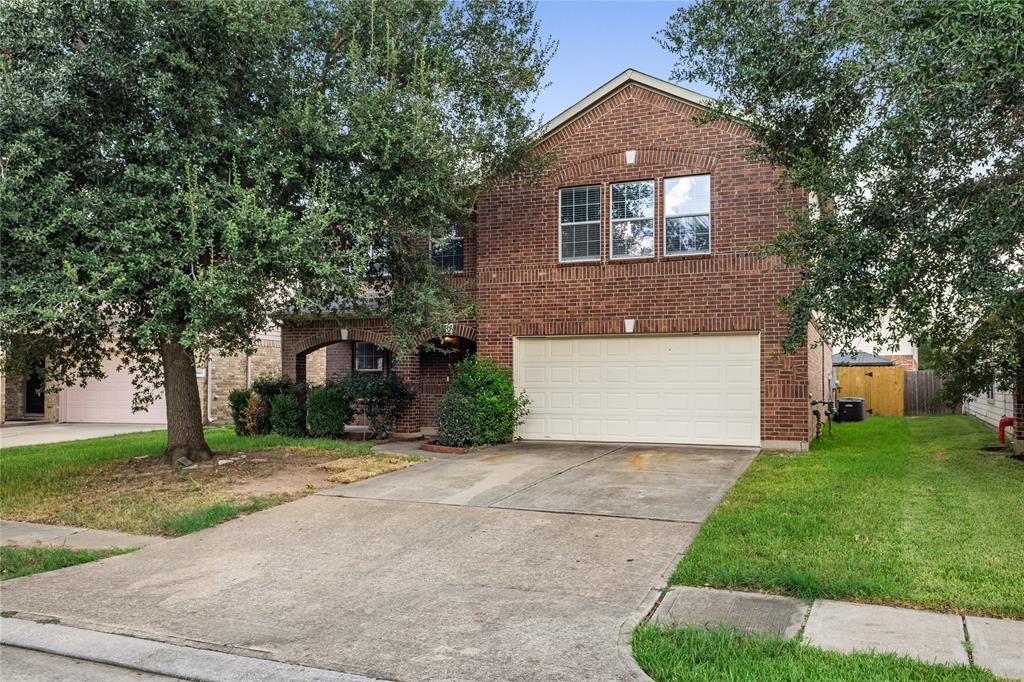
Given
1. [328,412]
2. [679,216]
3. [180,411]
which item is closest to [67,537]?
[180,411]

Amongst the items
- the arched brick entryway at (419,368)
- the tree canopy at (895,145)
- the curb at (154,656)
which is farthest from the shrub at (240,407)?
the tree canopy at (895,145)

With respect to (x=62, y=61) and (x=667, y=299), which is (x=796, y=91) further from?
(x=62, y=61)

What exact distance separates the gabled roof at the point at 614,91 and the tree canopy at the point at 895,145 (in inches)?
163

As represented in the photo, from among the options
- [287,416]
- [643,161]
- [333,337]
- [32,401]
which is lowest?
[32,401]

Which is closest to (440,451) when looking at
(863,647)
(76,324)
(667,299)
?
(667,299)

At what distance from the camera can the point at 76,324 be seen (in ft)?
31.1

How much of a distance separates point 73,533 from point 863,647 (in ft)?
24.2

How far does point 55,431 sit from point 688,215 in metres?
17.1

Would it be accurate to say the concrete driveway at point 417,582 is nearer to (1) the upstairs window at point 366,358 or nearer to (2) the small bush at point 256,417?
(2) the small bush at point 256,417

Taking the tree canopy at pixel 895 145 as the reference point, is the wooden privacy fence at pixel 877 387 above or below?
below

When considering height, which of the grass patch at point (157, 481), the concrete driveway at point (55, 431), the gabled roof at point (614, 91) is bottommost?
the concrete driveway at point (55, 431)

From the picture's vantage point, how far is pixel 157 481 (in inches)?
400

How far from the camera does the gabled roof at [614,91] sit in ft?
43.0

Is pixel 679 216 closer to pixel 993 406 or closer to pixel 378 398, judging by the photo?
pixel 378 398
